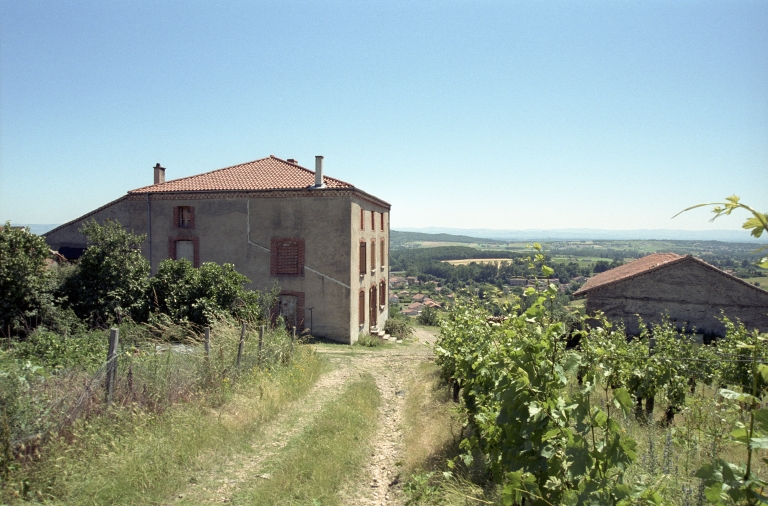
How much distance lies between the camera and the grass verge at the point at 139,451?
202 inches

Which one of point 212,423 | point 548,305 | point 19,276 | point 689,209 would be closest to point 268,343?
point 212,423

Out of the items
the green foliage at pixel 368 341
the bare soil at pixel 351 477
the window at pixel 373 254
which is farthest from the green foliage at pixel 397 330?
the bare soil at pixel 351 477

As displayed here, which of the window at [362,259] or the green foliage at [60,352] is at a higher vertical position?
the window at [362,259]

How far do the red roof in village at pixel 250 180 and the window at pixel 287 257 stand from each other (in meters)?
2.37

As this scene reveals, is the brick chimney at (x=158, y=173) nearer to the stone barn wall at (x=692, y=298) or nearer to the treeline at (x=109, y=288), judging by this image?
the treeline at (x=109, y=288)

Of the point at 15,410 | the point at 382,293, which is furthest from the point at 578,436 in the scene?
the point at 382,293

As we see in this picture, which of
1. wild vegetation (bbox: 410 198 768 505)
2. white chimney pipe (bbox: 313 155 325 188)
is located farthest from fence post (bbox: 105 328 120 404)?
white chimney pipe (bbox: 313 155 325 188)

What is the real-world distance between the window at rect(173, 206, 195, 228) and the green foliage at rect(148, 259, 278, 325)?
6.93 m

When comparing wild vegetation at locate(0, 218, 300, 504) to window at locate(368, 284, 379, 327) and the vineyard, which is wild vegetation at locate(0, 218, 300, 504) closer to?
the vineyard

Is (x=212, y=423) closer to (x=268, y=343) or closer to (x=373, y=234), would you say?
(x=268, y=343)

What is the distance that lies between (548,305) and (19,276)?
12759 mm

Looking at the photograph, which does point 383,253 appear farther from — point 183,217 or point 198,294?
point 198,294

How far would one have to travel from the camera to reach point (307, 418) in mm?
8758

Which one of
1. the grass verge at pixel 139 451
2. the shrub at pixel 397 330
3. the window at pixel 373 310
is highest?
the grass verge at pixel 139 451
